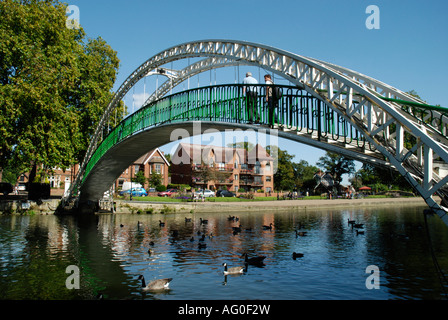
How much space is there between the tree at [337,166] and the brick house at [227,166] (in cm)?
1295

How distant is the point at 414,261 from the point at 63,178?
6782 cm

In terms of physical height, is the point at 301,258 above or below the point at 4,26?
below

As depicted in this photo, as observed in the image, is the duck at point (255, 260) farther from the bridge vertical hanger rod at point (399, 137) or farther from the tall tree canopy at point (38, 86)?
the tall tree canopy at point (38, 86)

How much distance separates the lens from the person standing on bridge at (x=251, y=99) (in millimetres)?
15539

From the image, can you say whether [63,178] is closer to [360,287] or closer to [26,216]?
[26,216]

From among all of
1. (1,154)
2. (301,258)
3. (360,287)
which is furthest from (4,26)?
(360,287)

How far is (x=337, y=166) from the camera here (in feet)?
284

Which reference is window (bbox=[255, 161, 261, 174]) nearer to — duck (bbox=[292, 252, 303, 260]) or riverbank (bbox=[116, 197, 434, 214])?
riverbank (bbox=[116, 197, 434, 214])

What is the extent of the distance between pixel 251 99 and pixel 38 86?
80.6 ft

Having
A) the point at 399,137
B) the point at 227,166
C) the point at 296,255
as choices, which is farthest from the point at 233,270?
the point at 227,166

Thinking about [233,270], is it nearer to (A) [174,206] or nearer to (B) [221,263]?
(B) [221,263]

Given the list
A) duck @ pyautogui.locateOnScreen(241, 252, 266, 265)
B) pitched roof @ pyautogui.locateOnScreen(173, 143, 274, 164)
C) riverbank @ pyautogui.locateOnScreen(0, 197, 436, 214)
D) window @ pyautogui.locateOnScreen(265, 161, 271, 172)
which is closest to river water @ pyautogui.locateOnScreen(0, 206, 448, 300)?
duck @ pyautogui.locateOnScreen(241, 252, 266, 265)
